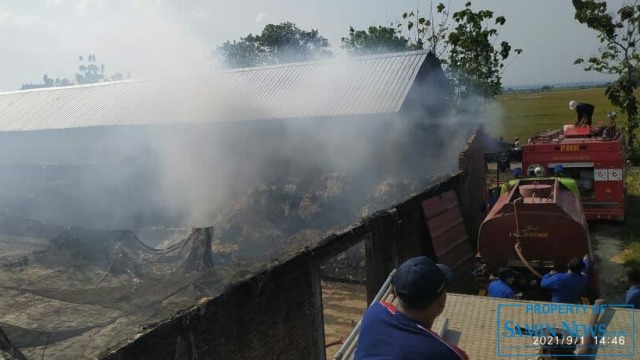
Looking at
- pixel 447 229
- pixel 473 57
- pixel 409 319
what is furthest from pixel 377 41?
pixel 409 319

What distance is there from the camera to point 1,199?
19953 mm

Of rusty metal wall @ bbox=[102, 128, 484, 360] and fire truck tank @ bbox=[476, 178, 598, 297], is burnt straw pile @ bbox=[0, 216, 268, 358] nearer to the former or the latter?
rusty metal wall @ bbox=[102, 128, 484, 360]

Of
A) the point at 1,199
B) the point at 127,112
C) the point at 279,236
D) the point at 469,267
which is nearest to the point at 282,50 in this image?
the point at 127,112

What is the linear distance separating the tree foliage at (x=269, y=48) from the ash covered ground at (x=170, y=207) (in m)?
17.8

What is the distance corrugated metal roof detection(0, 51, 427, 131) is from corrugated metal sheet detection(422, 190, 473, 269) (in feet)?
16.3

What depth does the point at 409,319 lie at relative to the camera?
2.26 metres

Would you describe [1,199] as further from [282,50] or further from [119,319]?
[282,50]

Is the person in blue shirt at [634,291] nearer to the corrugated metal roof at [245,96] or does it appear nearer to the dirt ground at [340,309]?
the dirt ground at [340,309]

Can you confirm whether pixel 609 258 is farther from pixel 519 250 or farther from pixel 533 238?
pixel 519 250

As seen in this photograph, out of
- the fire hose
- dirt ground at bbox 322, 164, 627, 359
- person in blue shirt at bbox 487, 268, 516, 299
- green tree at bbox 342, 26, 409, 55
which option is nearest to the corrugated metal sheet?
dirt ground at bbox 322, 164, 627, 359

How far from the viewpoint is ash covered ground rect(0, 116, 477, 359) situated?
796cm

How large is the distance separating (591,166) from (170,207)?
1320 centimetres

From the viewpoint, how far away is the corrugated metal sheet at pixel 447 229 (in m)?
9.34

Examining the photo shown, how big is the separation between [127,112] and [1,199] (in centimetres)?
626
